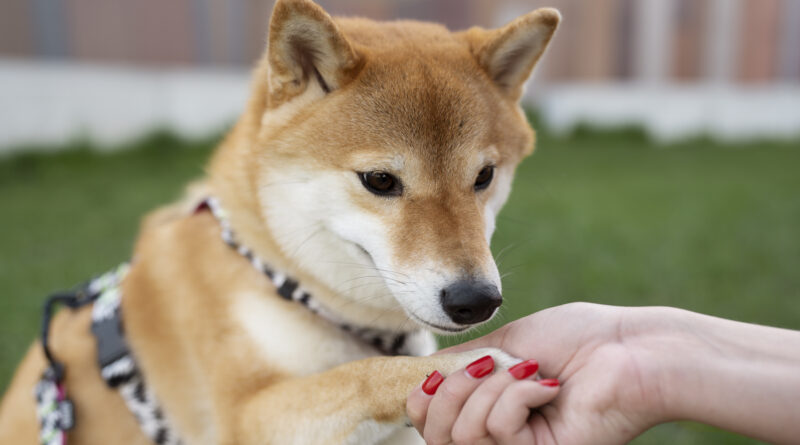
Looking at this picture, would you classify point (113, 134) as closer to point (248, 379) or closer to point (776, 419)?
point (248, 379)

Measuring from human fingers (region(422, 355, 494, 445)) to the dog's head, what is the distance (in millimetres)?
264

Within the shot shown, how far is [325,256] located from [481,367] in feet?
2.07

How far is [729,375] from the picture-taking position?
1503 millimetres

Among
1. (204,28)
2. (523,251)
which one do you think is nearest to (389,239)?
(523,251)

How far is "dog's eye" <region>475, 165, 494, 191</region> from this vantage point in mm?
2109

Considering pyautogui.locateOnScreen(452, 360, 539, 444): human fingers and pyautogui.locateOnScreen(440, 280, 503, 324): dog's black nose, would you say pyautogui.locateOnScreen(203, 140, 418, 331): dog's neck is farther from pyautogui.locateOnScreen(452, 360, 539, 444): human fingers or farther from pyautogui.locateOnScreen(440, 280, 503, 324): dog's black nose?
pyautogui.locateOnScreen(452, 360, 539, 444): human fingers

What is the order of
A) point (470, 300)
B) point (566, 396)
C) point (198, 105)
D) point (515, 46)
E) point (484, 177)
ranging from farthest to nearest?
point (198, 105), point (515, 46), point (484, 177), point (470, 300), point (566, 396)

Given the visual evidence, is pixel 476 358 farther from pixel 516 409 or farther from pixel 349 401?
pixel 349 401

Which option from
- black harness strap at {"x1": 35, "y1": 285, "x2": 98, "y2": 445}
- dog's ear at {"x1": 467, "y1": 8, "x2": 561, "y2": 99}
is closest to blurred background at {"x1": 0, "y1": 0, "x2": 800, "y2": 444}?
dog's ear at {"x1": 467, "y1": 8, "x2": 561, "y2": 99}

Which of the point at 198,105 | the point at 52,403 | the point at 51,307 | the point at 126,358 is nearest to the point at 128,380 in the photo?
the point at 126,358

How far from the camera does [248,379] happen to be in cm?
191

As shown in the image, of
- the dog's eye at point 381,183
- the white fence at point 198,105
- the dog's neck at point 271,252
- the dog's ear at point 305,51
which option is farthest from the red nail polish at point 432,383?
the white fence at point 198,105

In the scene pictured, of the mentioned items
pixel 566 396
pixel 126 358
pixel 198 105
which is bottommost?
pixel 566 396

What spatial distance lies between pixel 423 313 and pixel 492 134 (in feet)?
2.17
